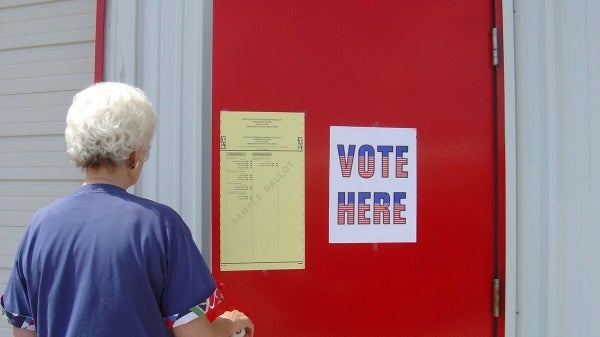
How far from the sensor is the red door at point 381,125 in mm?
1685

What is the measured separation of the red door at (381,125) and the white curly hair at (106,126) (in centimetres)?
58

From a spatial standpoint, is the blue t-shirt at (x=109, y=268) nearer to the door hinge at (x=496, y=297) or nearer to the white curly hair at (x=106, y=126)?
the white curly hair at (x=106, y=126)

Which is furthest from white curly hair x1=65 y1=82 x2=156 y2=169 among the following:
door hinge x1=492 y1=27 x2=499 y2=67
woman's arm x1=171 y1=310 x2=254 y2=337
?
door hinge x1=492 y1=27 x2=499 y2=67

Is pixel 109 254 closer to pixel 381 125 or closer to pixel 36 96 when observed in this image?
pixel 381 125

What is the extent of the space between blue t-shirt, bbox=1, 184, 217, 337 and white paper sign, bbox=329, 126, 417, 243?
0.72 m

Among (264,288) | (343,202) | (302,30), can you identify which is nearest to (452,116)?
(343,202)

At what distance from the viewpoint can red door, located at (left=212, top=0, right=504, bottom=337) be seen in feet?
5.53

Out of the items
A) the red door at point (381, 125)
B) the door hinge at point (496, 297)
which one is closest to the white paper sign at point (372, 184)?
the red door at point (381, 125)

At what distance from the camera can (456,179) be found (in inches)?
69.9

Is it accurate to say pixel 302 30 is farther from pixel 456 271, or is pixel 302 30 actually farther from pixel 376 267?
pixel 456 271
